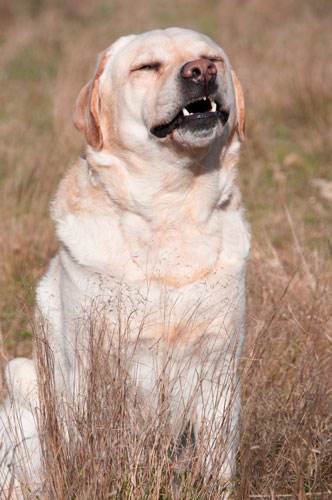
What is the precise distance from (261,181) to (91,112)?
3.61 metres

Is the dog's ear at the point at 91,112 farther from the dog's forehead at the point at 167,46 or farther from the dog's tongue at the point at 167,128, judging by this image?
the dog's tongue at the point at 167,128

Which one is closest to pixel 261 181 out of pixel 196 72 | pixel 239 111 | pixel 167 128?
pixel 239 111

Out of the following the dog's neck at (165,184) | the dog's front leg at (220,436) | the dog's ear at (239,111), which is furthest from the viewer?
the dog's ear at (239,111)

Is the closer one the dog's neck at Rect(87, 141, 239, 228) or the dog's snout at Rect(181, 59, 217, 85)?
the dog's snout at Rect(181, 59, 217, 85)

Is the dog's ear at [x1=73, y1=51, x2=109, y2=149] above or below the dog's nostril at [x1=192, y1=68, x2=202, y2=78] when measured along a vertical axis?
below

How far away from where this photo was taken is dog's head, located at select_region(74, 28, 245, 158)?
2.47 metres

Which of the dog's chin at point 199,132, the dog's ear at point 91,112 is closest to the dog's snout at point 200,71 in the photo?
the dog's chin at point 199,132

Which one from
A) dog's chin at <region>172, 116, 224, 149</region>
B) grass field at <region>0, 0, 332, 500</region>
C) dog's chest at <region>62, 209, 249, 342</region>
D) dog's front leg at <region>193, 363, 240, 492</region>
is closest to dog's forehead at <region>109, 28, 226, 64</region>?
dog's chin at <region>172, 116, 224, 149</region>

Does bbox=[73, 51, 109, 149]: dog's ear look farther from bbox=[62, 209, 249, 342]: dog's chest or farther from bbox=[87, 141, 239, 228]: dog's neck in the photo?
bbox=[62, 209, 249, 342]: dog's chest

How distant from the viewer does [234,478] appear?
2.27 metres

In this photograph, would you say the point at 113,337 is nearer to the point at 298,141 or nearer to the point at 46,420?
the point at 46,420

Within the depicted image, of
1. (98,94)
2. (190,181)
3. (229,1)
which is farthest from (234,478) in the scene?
(229,1)

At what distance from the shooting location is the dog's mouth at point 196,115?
248 centimetres

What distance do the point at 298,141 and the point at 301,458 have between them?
5.28 m
